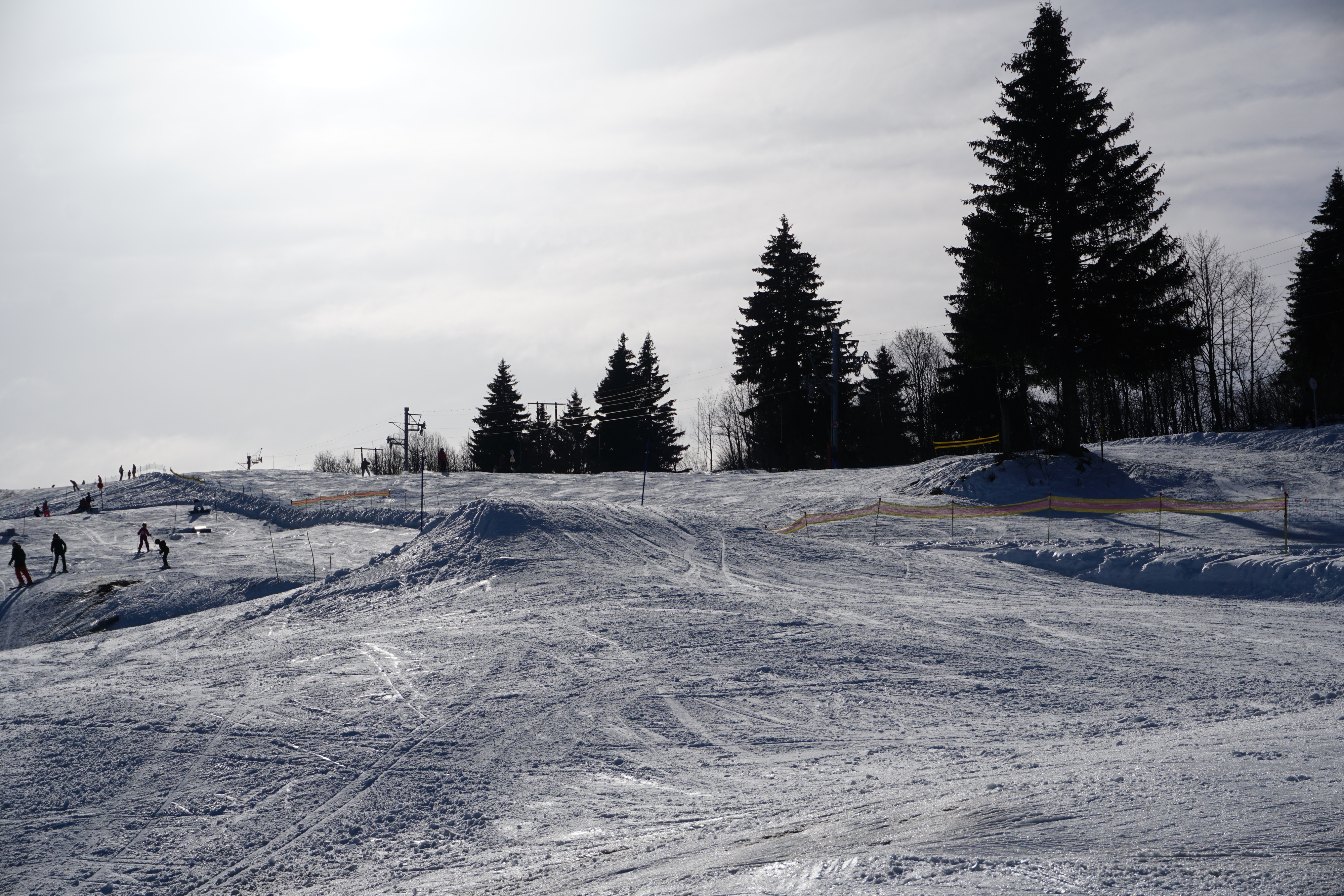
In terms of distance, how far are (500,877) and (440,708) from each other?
440 centimetres

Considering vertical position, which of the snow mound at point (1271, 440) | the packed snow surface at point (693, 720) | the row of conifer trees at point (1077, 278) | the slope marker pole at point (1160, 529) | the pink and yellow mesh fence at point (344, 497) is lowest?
the packed snow surface at point (693, 720)

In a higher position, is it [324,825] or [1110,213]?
[1110,213]

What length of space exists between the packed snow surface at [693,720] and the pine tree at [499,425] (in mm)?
51393

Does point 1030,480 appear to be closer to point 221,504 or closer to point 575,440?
point 221,504

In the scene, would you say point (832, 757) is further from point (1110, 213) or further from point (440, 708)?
point (1110, 213)

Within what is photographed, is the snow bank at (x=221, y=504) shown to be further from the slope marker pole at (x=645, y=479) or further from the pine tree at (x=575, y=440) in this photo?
the pine tree at (x=575, y=440)

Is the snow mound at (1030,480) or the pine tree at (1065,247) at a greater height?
the pine tree at (1065,247)

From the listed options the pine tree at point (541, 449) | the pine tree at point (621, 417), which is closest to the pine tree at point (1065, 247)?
the pine tree at point (621, 417)

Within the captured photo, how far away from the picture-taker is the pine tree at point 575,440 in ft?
259

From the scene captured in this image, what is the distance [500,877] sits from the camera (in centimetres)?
632

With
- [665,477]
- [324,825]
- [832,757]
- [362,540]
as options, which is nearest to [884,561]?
[832,757]

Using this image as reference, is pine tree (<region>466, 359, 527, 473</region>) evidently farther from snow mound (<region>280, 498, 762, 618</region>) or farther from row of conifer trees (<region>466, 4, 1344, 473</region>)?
snow mound (<region>280, 498, 762, 618</region>)

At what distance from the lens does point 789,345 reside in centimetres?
5766

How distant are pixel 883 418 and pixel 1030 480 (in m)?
37.6
